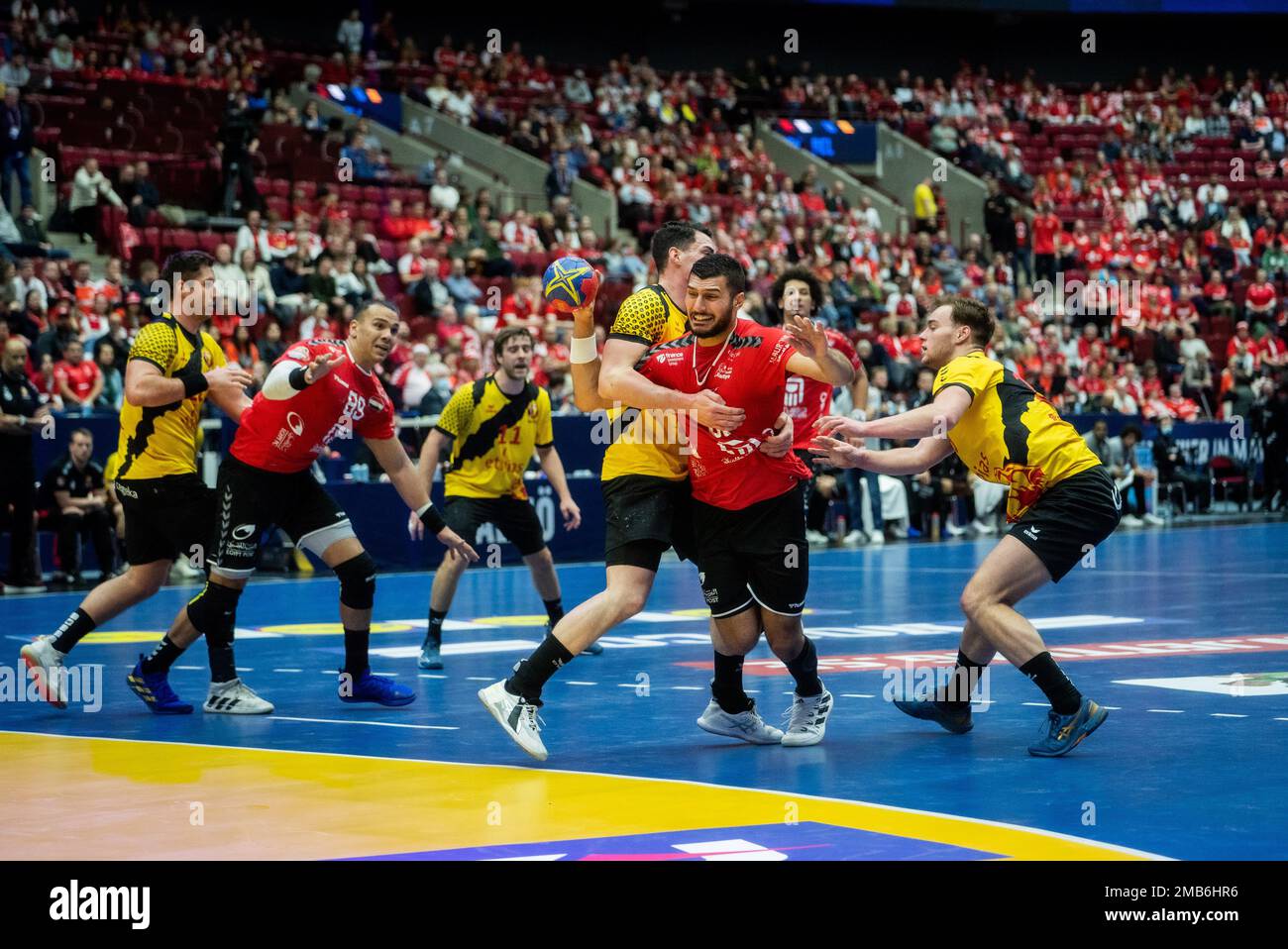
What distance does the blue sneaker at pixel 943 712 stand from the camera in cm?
839

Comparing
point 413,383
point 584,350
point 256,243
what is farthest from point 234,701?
point 256,243

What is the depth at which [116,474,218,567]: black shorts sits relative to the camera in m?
9.48

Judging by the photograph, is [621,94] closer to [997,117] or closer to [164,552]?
[997,117]

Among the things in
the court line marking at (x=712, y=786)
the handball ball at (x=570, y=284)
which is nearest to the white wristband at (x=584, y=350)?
the handball ball at (x=570, y=284)

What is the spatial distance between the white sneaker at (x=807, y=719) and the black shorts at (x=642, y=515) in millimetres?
946

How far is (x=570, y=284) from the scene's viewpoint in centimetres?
780

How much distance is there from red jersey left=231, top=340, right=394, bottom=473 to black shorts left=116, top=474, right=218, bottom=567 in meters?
0.41

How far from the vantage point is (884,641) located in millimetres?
12266

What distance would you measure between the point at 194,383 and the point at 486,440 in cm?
312

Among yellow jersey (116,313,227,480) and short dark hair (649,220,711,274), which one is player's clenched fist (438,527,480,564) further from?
short dark hair (649,220,711,274)

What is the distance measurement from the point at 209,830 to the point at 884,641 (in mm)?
6755

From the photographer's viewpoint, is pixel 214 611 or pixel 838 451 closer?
pixel 838 451

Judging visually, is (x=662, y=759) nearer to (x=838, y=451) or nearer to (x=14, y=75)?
(x=838, y=451)
